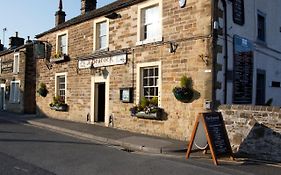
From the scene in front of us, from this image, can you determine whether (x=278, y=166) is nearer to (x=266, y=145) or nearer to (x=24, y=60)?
(x=266, y=145)

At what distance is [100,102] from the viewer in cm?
1769

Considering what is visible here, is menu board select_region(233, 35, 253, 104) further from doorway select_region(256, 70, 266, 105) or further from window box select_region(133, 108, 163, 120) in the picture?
window box select_region(133, 108, 163, 120)

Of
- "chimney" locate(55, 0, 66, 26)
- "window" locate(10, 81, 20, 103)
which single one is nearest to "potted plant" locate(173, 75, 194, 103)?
"chimney" locate(55, 0, 66, 26)

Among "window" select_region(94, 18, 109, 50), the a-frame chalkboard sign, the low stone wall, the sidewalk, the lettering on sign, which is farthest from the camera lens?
"window" select_region(94, 18, 109, 50)

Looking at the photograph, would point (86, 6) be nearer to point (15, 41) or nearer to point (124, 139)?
point (124, 139)

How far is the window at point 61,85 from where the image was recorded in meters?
20.2

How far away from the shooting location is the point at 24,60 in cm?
2514

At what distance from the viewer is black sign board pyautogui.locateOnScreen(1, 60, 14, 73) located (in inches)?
1093

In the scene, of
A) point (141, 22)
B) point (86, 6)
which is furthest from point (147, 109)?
point (86, 6)

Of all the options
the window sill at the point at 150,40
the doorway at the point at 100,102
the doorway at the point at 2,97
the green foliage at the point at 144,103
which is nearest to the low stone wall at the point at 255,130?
the green foliage at the point at 144,103

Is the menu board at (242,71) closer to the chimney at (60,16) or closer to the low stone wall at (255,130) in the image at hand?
the low stone wall at (255,130)

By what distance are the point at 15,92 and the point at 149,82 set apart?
1616 centimetres

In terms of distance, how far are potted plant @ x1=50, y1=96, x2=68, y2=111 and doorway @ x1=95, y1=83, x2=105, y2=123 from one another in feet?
9.04

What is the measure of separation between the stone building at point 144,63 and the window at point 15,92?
21.8ft
